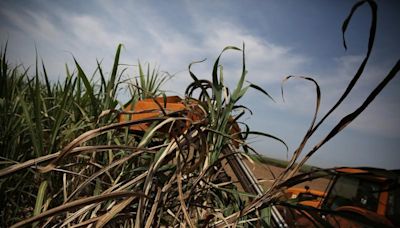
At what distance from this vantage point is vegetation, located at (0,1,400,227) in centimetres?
42

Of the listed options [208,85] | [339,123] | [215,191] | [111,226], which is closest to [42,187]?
[111,226]

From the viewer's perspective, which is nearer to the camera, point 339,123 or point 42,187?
point 339,123

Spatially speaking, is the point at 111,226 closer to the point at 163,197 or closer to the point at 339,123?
the point at 163,197

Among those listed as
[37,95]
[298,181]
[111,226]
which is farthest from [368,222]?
[37,95]

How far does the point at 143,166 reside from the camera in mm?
689

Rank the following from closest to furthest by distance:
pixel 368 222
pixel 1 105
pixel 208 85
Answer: pixel 368 222, pixel 208 85, pixel 1 105

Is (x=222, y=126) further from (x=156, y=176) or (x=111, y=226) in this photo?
(x=111, y=226)

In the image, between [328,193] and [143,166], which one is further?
[328,193]

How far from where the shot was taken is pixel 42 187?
0.65 m

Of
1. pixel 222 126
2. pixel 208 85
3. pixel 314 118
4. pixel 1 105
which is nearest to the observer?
pixel 314 118

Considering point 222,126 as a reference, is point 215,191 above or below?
below

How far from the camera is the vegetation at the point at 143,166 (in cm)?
42

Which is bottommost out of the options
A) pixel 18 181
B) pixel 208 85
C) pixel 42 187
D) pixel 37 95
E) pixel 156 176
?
pixel 18 181

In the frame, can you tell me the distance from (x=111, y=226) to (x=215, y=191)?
306 mm
